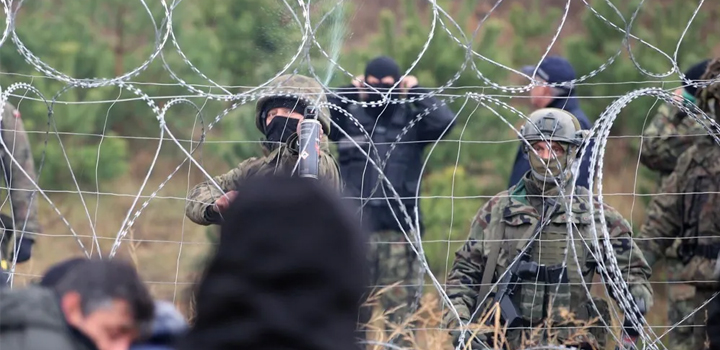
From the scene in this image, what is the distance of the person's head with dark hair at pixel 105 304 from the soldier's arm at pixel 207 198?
2262mm

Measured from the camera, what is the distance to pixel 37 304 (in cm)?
190

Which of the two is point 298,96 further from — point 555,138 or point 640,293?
point 640,293

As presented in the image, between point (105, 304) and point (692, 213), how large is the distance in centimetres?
393

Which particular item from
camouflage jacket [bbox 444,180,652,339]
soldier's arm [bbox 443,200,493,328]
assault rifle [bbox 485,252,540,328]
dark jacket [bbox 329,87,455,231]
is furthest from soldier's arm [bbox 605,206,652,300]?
dark jacket [bbox 329,87,455,231]

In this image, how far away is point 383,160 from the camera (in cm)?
596

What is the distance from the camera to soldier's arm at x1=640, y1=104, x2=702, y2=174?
603 cm

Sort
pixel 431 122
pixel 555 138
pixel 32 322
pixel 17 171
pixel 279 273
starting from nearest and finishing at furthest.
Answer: pixel 279 273, pixel 32 322, pixel 555 138, pixel 17 171, pixel 431 122

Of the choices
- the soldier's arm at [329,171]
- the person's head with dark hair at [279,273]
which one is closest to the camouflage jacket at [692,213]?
the soldier's arm at [329,171]

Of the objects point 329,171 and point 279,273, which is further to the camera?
point 329,171

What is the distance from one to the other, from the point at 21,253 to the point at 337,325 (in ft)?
12.5

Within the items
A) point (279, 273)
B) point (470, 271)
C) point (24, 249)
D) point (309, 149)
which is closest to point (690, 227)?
point (470, 271)

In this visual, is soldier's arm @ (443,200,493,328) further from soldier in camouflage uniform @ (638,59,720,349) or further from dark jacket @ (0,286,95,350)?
dark jacket @ (0,286,95,350)

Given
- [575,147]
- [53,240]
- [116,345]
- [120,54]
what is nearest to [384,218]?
[575,147]

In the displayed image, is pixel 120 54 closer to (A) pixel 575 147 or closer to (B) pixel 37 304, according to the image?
(A) pixel 575 147
